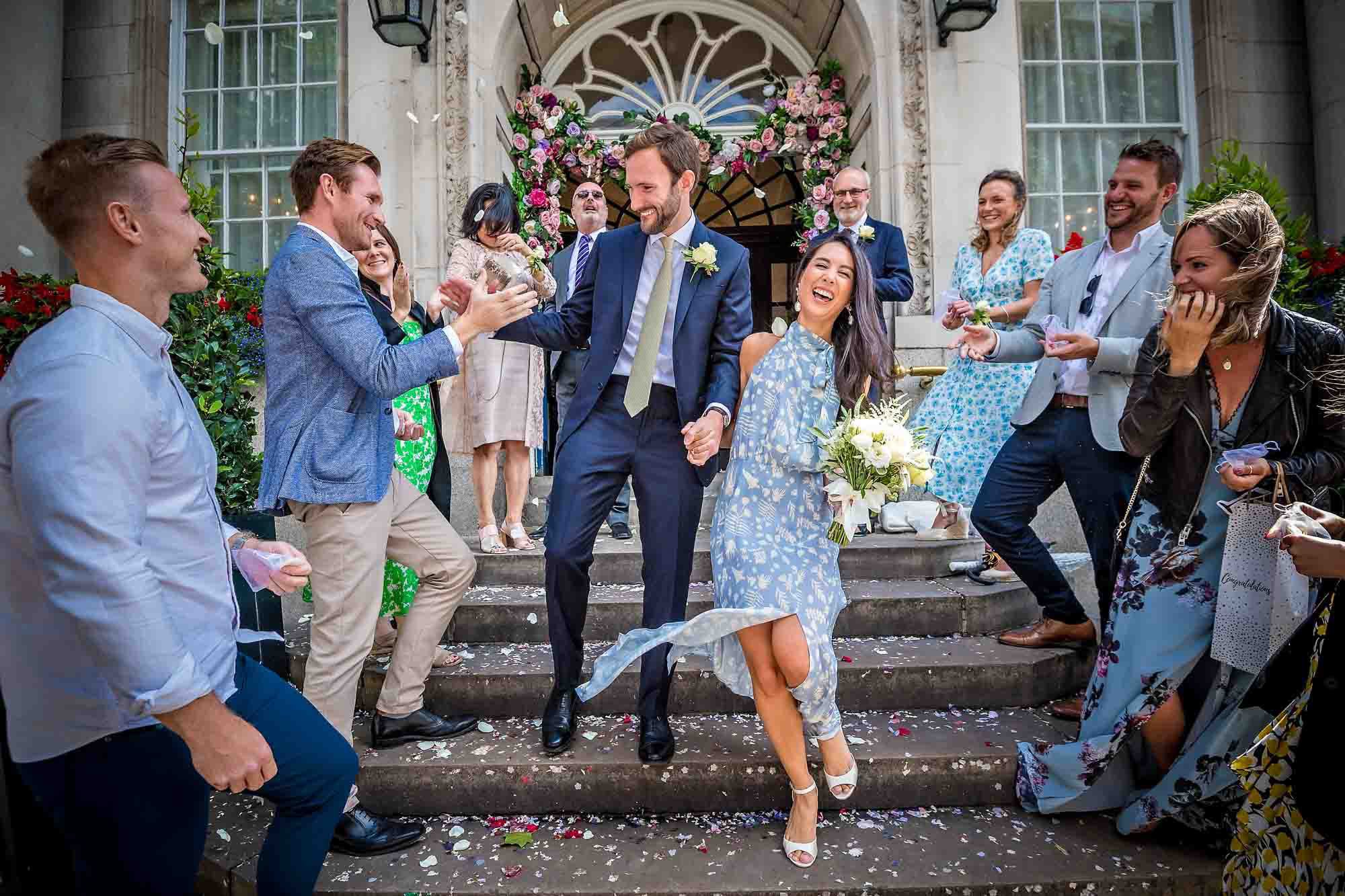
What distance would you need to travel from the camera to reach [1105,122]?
7.23 meters

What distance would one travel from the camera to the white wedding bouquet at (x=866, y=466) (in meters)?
2.60

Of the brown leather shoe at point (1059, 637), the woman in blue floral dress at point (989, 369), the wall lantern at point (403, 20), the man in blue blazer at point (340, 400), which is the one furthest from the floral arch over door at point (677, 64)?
the brown leather shoe at point (1059, 637)

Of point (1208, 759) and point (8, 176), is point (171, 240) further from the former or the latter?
point (8, 176)

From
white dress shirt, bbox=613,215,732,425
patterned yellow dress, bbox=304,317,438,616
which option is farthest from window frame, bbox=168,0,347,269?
white dress shirt, bbox=613,215,732,425

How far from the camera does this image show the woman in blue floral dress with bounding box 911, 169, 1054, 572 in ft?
14.0

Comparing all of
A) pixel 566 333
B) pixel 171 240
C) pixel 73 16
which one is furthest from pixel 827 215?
pixel 73 16

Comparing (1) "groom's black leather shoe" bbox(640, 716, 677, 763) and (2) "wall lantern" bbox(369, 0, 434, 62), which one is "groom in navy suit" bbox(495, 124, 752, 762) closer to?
(1) "groom's black leather shoe" bbox(640, 716, 677, 763)

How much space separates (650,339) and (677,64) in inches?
255

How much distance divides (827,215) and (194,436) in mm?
6702

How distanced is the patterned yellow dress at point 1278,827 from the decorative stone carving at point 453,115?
628 cm

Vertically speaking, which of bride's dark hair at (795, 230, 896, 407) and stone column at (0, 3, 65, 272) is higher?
stone column at (0, 3, 65, 272)

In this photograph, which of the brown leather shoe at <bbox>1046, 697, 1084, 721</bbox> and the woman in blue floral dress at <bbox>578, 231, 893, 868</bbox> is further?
the brown leather shoe at <bbox>1046, 697, 1084, 721</bbox>

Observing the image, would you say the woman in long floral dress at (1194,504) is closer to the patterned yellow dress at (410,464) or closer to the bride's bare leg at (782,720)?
the bride's bare leg at (782,720)

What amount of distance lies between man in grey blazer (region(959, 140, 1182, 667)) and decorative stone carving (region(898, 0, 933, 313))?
2.99m
